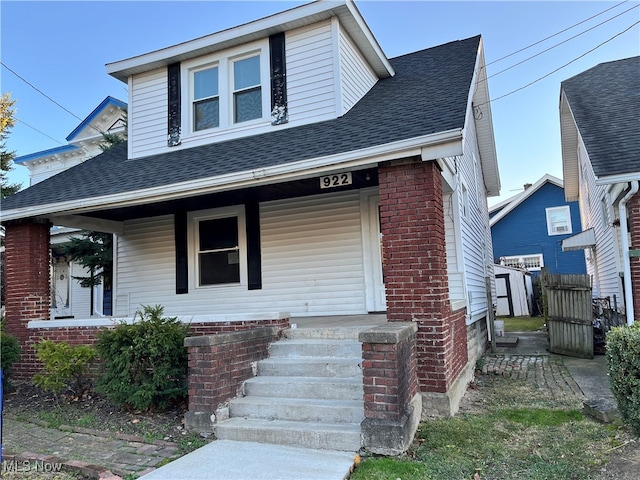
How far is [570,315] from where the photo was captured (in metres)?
9.50

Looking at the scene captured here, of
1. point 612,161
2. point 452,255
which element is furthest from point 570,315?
point 452,255

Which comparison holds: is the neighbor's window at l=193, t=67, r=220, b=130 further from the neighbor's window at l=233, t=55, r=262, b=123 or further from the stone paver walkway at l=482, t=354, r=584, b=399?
the stone paver walkway at l=482, t=354, r=584, b=399

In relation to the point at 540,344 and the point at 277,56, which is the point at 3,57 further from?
the point at 540,344

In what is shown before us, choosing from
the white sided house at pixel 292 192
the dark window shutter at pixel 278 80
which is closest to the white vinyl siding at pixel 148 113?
the white sided house at pixel 292 192

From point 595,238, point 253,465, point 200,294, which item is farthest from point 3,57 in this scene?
point 595,238

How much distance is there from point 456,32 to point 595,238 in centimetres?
659

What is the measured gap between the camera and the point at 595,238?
41.4 ft

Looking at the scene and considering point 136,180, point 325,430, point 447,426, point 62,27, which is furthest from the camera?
point 62,27

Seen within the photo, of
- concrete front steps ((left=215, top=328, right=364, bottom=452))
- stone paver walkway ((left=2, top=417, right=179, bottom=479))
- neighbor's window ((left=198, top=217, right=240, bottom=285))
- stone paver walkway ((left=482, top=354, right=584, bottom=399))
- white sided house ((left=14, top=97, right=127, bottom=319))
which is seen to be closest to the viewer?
stone paver walkway ((left=2, top=417, right=179, bottom=479))

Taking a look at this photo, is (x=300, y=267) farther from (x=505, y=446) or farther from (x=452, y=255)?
(x=505, y=446)

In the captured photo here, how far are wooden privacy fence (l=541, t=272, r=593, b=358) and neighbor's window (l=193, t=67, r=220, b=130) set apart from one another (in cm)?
774

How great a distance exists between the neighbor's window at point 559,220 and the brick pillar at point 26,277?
74.3 feet

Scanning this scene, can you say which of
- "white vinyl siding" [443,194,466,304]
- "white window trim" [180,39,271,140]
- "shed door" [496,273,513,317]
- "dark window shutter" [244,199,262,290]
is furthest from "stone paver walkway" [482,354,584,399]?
"shed door" [496,273,513,317]

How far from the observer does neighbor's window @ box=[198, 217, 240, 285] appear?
8602 mm
